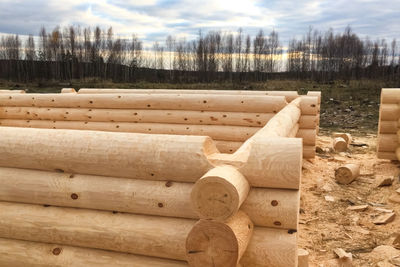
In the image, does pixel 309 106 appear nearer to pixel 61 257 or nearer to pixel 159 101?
pixel 159 101

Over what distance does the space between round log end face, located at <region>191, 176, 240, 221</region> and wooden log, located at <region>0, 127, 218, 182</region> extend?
380 mm

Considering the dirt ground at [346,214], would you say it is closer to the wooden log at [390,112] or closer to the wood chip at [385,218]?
the wood chip at [385,218]

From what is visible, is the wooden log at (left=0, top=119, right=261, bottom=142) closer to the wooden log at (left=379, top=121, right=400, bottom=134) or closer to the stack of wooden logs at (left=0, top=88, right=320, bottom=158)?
the stack of wooden logs at (left=0, top=88, right=320, bottom=158)

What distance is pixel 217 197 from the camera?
239 centimetres

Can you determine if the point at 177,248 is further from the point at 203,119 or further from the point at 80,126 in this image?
the point at 80,126

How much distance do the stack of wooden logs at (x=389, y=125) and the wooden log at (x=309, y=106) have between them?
1485mm

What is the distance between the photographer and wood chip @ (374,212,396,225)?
5.12 metres

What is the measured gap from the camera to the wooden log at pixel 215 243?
7.85 ft

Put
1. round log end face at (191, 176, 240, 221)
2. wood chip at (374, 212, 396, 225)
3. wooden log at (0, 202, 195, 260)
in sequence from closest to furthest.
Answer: round log end face at (191, 176, 240, 221) < wooden log at (0, 202, 195, 260) < wood chip at (374, 212, 396, 225)

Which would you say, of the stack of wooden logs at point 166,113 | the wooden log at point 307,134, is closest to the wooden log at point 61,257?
the stack of wooden logs at point 166,113

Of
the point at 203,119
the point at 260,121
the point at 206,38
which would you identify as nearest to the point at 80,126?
the point at 203,119

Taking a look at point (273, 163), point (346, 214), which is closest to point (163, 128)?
point (346, 214)

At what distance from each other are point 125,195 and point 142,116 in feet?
16.5

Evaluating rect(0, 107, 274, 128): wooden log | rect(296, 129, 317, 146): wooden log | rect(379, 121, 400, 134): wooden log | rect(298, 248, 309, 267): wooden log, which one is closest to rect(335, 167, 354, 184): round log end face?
rect(296, 129, 317, 146): wooden log
